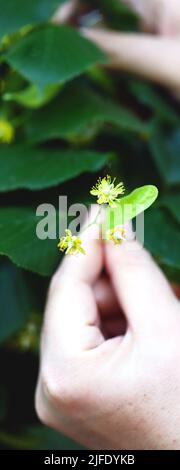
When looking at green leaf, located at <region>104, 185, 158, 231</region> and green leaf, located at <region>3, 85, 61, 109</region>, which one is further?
green leaf, located at <region>3, 85, 61, 109</region>

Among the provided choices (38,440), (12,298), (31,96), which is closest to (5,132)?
(31,96)

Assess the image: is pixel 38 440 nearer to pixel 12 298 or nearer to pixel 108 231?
pixel 12 298

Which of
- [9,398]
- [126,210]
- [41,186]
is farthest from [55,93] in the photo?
[9,398]

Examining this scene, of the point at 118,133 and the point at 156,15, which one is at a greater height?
the point at 156,15

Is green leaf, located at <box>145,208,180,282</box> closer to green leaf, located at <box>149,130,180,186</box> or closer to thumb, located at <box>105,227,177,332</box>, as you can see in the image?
thumb, located at <box>105,227,177,332</box>

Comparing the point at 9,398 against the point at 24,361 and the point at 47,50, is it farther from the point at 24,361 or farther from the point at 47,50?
the point at 47,50

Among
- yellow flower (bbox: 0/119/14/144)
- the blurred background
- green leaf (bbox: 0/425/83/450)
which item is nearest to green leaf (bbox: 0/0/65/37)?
the blurred background
